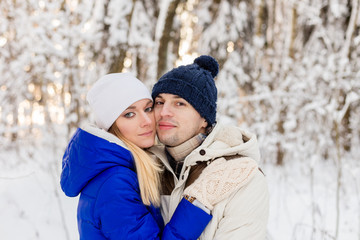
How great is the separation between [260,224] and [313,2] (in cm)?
708

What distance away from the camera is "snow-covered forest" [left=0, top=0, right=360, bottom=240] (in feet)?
14.1

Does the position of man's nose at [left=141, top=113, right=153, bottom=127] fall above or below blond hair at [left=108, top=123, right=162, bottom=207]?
above

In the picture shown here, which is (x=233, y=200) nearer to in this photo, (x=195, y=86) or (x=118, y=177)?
(x=118, y=177)

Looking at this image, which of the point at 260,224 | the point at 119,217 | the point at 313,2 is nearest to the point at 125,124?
the point at 119,217

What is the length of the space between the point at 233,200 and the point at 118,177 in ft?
2.38

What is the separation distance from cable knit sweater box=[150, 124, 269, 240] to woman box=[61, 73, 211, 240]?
0.40 feet

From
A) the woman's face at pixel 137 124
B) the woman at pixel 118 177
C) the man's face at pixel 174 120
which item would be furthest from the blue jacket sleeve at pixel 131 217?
the man's face at pixel 174 120

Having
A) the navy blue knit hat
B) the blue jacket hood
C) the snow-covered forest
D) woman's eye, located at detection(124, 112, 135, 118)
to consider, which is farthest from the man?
the snow-covered forest

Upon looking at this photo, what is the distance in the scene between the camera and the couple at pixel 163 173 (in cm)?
160

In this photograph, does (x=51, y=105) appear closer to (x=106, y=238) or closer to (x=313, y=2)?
(x=106, y=238)

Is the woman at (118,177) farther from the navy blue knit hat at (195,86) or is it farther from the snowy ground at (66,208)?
the snowy ground at (66,208)

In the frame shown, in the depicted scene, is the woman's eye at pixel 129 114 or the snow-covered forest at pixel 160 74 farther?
the snow-covered forest at pixel 160 74

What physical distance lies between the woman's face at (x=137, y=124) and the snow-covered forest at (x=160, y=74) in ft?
6.87

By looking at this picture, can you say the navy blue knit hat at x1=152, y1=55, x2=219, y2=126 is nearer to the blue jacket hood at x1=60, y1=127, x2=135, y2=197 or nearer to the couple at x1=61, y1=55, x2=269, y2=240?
the couple at x1=61, y1=55, x2=269, y2=240
